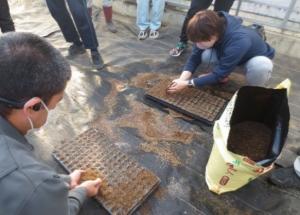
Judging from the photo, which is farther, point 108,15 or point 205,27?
point 108,15

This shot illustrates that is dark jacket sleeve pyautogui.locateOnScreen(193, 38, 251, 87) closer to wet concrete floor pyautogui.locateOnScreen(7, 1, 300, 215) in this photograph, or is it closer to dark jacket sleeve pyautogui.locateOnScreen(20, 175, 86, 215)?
wet concrete floor pyautogui.locateOnScreen(7, 1, 300, 215)

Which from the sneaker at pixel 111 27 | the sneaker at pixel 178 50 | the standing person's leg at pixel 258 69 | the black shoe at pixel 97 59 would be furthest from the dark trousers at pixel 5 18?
the standing person's leg at pixel 258 69

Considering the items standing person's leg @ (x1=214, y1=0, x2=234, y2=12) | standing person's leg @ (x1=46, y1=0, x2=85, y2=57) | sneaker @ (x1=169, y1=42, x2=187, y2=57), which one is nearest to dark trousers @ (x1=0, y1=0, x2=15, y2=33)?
standing person's leg @ (x1=46, y1=0, x2=85, y2=57)

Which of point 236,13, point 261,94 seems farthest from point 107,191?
point 236,13

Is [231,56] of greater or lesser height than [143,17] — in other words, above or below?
above

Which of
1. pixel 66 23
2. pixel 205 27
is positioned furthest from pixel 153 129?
pixel 66 23

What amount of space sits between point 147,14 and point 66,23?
0.93 metres

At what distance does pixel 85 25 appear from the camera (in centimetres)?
211

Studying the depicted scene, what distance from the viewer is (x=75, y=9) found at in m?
2.04

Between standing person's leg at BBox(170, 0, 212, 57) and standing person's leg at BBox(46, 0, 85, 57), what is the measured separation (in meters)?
0.88

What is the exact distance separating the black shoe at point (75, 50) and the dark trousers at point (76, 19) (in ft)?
0.35

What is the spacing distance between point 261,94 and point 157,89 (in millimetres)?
732

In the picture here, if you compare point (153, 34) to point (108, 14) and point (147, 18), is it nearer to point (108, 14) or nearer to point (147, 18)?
point (147, 18)

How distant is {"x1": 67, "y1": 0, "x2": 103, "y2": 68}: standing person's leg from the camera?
2.03m
